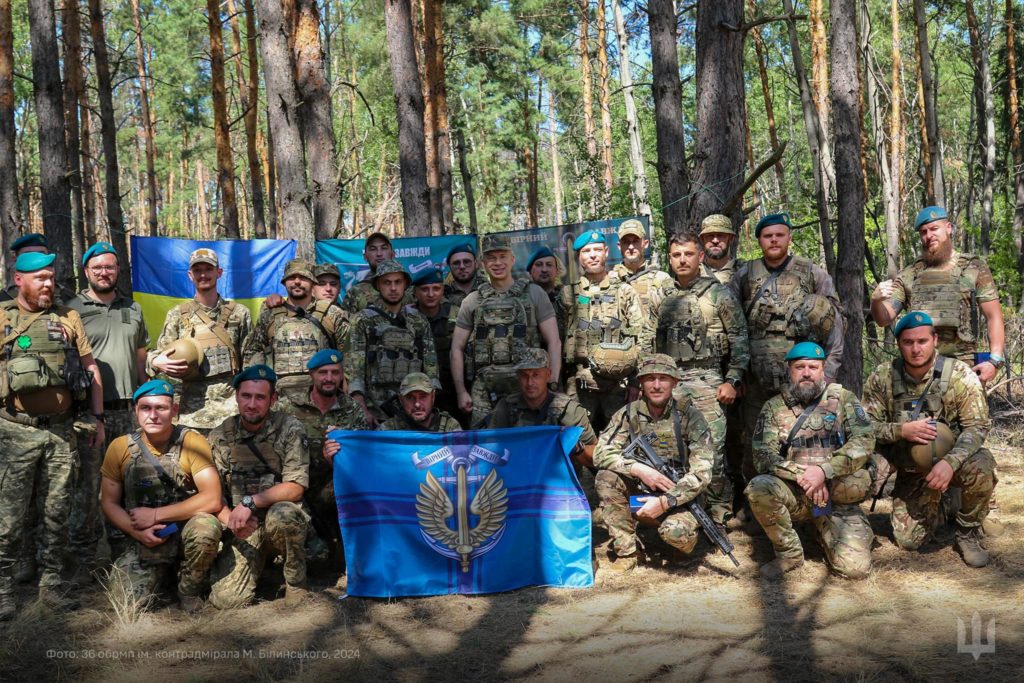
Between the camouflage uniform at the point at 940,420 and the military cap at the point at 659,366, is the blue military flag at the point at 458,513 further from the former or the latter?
the camouflage uniform at the point at 940,420

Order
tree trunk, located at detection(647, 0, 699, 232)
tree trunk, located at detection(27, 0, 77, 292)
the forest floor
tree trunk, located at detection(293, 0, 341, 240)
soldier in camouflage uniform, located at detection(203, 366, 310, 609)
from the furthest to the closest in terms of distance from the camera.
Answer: tree trunk, located at detection(27, 0, 77, 292) < tree trunk, located at detection(293, 0, 341, 240) < tree trunk, located at detection(647, 0, 699, 232) < soldier in camouflage uniform, located at detection(203, 366, 310, 609) < the forest floor

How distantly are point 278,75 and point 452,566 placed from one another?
6.30 metres

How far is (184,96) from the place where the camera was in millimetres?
36719

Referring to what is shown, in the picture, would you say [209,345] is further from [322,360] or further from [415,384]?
[415,384]

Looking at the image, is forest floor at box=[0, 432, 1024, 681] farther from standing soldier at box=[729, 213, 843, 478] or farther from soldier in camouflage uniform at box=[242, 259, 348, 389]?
soldier in camouflage uniform at box=[242, 259, 348, 389]

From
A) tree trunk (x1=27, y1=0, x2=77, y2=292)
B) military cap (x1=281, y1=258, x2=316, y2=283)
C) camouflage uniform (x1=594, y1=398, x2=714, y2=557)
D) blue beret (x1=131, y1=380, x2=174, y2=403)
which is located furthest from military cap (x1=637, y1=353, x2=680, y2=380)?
tree trunk (x1=27, y1=0, x2=77, y2=292)

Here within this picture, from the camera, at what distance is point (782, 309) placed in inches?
241

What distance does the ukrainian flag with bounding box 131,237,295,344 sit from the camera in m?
10.2

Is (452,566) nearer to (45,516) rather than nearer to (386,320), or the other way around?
(386,320)

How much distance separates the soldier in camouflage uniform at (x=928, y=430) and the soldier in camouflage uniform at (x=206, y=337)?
4715 mm

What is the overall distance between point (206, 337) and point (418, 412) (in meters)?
2.01

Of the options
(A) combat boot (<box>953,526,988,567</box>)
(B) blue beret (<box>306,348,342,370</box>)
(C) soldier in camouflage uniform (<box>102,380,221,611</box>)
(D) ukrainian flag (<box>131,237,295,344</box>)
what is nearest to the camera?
(C) soldier in camouflage uniform (<box>102,380,221,611</box>)

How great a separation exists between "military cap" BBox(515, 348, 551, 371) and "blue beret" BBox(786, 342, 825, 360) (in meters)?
1.62

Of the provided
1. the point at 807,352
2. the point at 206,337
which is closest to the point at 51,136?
the point at 206,337
